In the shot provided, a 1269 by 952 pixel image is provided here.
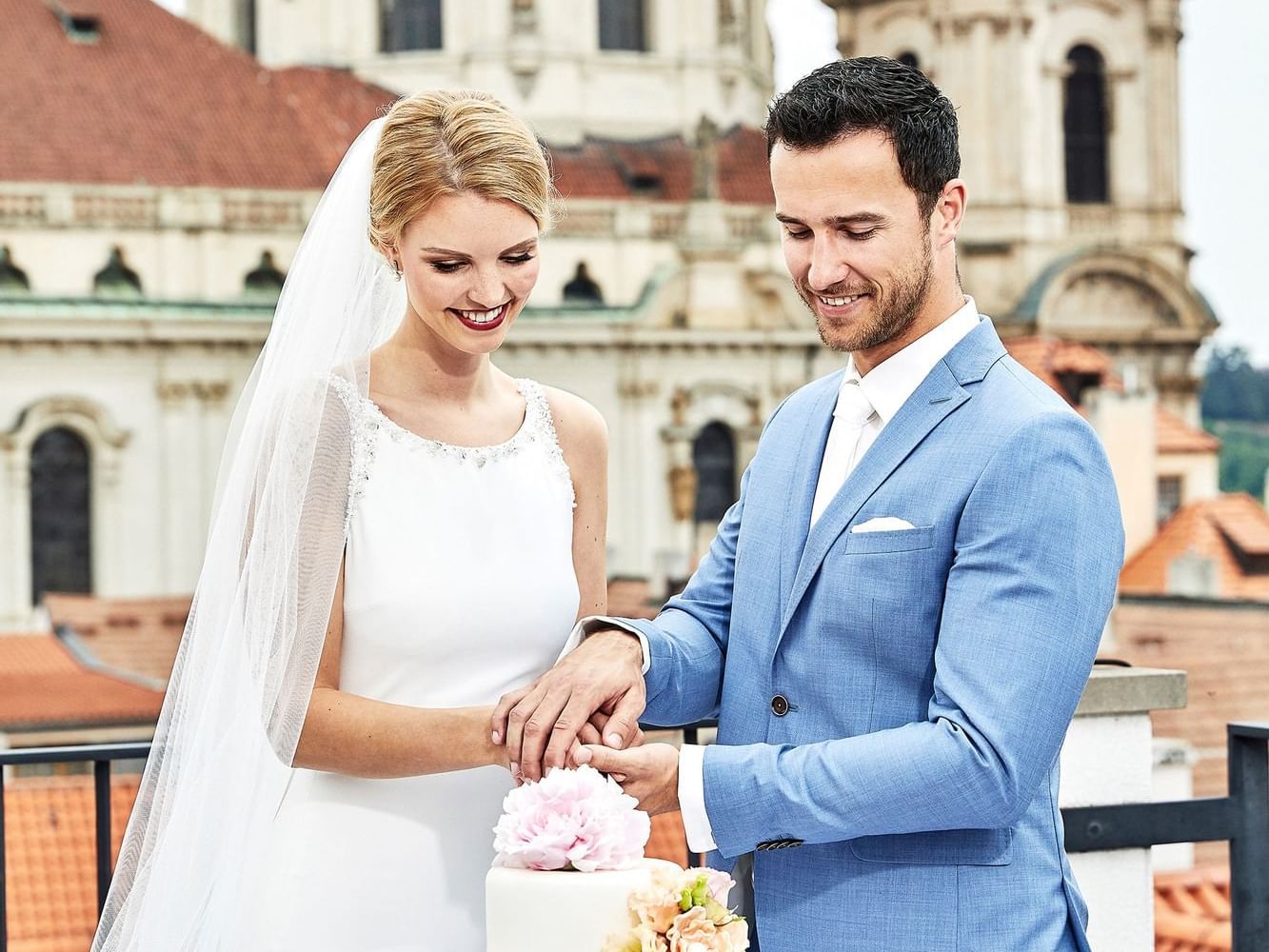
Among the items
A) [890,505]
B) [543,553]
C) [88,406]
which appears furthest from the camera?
[88,406]

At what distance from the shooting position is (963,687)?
2.10 metres

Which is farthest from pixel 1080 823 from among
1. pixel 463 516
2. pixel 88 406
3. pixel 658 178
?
pixel 658 178

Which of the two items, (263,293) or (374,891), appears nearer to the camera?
(374,891)

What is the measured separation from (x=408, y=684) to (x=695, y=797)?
1.73ft

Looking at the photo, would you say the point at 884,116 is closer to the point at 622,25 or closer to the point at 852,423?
the point at 852,423

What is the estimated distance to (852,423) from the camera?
7.95ft

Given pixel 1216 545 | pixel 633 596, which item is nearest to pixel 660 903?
pixel 633 596

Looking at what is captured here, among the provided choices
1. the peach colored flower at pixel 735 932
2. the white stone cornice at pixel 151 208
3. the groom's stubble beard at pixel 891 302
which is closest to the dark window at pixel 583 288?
the white stone cornice at pixel 151 208

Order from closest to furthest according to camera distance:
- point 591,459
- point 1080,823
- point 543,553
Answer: point 543,553, point 591,459, point 1080,823

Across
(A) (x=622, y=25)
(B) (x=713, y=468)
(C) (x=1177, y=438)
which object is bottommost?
(B) (x=713, y=468)

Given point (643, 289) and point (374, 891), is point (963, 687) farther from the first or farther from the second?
point (643, 289)

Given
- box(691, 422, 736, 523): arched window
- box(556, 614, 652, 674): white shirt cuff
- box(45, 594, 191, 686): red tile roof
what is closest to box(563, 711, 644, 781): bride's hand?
box(556, 614, 652, 674): white shirt cuff

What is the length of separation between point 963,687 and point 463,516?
83cm

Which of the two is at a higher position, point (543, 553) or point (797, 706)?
point (543, 553)
